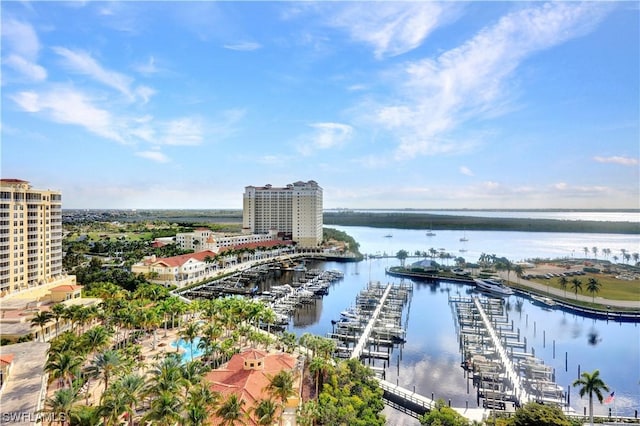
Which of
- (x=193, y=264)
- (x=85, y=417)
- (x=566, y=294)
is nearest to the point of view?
(x=85, y=417)

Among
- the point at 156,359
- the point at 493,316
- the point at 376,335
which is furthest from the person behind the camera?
the point at 493,316

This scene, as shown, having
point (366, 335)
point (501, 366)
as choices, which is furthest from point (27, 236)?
point (501, 366)

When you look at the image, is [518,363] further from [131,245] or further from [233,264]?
[131,245]

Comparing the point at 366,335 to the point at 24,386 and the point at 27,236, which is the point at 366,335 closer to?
the point at 24,386

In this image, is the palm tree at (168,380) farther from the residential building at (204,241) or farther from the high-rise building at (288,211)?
the high-rise building at (288,211)

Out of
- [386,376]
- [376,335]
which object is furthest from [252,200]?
[386,376]

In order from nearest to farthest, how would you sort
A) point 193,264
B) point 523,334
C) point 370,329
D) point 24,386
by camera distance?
point 24,386 → point 370,329 → point 523,334 → point 193,264
